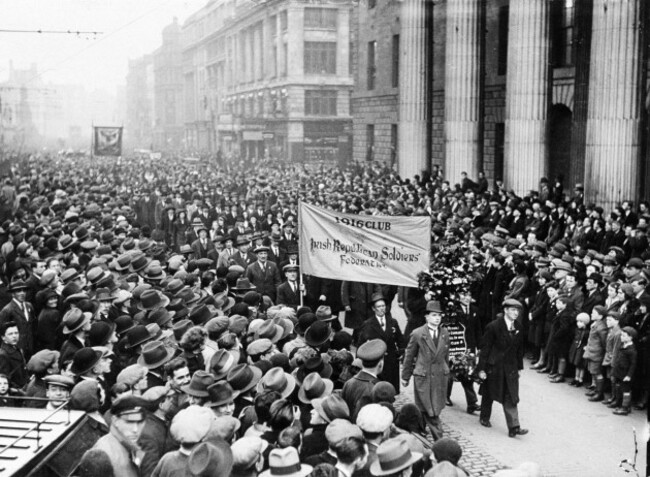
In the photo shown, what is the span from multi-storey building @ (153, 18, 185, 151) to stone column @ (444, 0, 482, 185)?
90051mm

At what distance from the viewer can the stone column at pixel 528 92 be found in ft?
84.9

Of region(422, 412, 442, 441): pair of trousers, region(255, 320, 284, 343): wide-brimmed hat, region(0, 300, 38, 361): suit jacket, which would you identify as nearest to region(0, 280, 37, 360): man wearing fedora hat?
region(0, 300, 38, 361): suit jacket

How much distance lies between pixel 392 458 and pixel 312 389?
1.87 meters

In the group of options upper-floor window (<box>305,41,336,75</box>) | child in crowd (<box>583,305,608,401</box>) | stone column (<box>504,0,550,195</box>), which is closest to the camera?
child in crowd (<box>583,305,608,401</box>)

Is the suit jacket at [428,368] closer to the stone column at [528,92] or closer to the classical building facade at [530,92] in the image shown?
the classical building facade at [530,92]

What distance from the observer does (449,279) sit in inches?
489

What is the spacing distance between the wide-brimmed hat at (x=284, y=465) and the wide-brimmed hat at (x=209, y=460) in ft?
0.94

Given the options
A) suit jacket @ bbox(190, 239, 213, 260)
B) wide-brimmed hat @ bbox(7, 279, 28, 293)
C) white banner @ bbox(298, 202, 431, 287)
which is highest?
white banner @ bbox(298, 202, 431, 287)

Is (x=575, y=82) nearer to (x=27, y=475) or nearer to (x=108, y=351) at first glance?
(x=108, y=351)

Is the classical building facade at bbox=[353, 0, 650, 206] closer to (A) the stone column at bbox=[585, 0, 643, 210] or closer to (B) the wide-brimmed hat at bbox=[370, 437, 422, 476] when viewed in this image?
(A) the stone column at bbox=[585, 0, 643, 210]

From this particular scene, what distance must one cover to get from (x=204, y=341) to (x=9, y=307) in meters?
3.83

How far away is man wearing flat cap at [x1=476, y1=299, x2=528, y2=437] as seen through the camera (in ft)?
37.0

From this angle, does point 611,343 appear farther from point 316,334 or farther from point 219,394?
point 219,394

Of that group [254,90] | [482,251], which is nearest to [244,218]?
[482,251]
